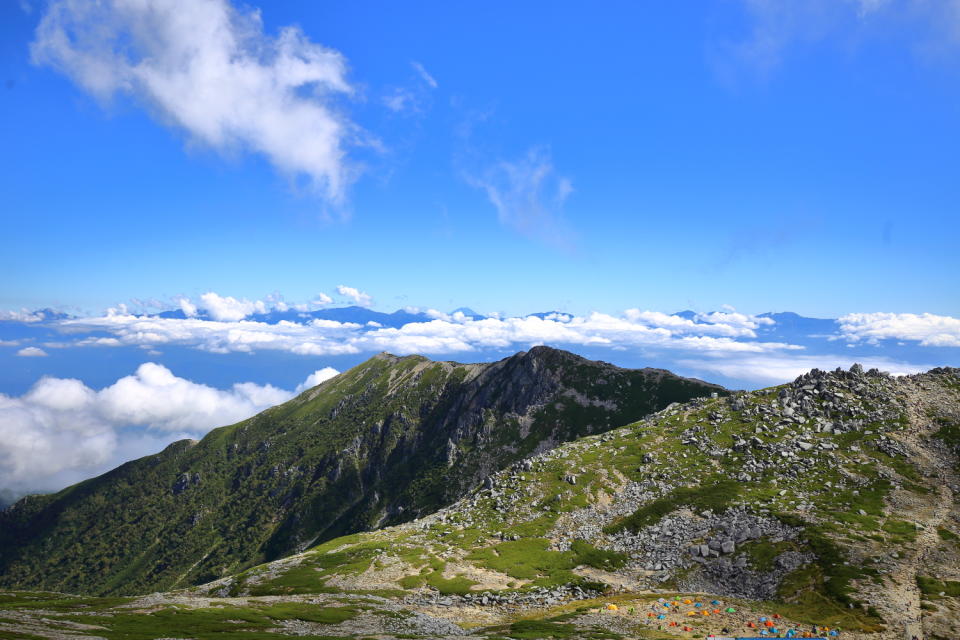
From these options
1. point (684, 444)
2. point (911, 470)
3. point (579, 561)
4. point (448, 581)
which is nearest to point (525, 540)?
point (579, 561)

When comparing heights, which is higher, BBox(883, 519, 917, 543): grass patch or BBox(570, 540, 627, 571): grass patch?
BBox(883, 519, 917, 543): grass patch

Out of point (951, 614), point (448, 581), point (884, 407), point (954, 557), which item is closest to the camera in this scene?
point (951, 614)

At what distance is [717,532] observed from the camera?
307ft

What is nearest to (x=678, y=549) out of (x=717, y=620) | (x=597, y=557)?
(x=597, y=557)

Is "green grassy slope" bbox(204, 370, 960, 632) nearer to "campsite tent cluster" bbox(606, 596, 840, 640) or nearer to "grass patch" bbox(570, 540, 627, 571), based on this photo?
"grass patch" bbox(570, 540, 627, 571)

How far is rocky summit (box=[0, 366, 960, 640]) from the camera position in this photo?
6562 centimetres

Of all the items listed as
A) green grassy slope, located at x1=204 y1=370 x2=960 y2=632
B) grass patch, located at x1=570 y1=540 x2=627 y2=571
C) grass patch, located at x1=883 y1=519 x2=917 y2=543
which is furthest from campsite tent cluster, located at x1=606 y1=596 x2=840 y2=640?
grass patch, located at x1=883 y1=519 x2=917 y2=543

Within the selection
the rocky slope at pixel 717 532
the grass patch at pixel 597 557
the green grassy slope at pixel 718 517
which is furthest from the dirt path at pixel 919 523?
the grass patch at pixel 597 557

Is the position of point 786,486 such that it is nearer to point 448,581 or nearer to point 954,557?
point 954,557

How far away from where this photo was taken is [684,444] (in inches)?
5212

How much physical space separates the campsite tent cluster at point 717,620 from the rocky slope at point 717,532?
0.62 metres

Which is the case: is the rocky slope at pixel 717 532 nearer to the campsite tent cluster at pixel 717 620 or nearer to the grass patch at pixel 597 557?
the grass patch at pixel 597 557

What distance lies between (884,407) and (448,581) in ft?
388

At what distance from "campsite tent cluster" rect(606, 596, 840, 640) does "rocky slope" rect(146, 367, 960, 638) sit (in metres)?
0.62
